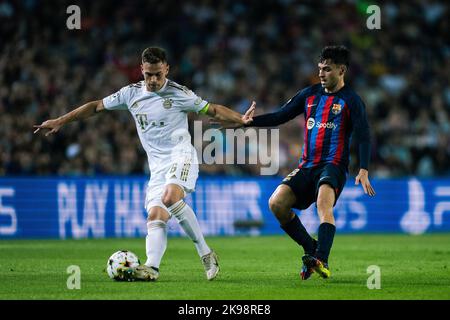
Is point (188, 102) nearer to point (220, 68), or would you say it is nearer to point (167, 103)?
point (167, 103)

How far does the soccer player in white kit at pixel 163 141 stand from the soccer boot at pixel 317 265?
100 centimetres

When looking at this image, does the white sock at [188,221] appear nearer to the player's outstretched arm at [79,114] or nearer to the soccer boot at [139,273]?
the soccer boot at [139,273]

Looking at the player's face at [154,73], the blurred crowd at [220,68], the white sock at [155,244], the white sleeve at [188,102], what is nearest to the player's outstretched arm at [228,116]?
the white sleeve at [188,102]

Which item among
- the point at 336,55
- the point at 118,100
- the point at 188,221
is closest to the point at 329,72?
the point at 336,55

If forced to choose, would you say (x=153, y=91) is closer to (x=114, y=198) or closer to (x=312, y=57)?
(x=114, y=198)

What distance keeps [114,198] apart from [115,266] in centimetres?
883

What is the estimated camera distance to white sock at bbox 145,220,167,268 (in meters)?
9.87

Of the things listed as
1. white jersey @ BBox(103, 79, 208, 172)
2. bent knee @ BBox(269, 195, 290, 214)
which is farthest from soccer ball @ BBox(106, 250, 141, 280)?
bent knee @ BBox(269, 195, 290, 214)

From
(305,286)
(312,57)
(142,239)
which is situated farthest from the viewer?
(312,57)

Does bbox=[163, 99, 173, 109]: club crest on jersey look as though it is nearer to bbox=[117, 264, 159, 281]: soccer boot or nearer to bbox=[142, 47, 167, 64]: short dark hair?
bbox=[142, 47, 167, 64]: short dark hair

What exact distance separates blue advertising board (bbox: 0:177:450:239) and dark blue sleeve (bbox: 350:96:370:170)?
8.50m

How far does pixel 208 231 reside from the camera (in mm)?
19078
